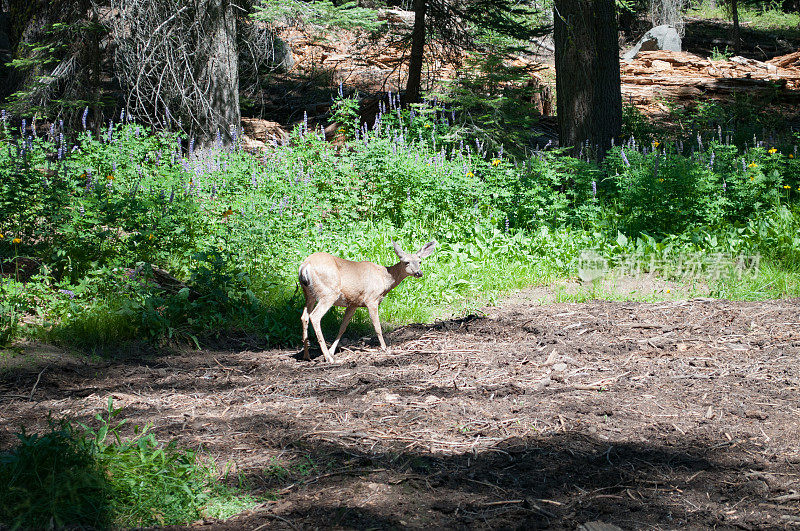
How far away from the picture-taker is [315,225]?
7840 mm

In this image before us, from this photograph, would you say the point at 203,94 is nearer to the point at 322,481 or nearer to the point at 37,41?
the point at 37,41

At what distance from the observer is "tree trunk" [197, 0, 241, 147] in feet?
35.6

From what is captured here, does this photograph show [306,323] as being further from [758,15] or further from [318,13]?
[758,15]

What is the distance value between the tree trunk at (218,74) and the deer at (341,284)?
5.83m

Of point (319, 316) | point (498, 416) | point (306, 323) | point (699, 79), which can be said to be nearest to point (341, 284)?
point (319, 316)

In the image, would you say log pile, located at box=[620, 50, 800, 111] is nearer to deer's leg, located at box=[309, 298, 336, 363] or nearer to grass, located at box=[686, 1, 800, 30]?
grass, located at box=[686, 1, 800, 30]

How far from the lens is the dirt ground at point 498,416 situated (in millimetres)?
3035

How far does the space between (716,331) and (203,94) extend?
329 inches

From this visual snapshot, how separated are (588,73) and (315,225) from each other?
200 inches

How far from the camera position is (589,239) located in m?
8.19

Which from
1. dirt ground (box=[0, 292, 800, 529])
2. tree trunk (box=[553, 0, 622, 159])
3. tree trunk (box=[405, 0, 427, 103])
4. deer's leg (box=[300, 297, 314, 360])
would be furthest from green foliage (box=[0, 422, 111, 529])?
tree trunk (box=[405, 0, 427, 103])

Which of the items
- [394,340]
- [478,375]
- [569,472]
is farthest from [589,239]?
[569,472]

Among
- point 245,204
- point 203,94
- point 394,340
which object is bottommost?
point 394,340

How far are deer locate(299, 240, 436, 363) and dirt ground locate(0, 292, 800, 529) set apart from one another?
296mm
